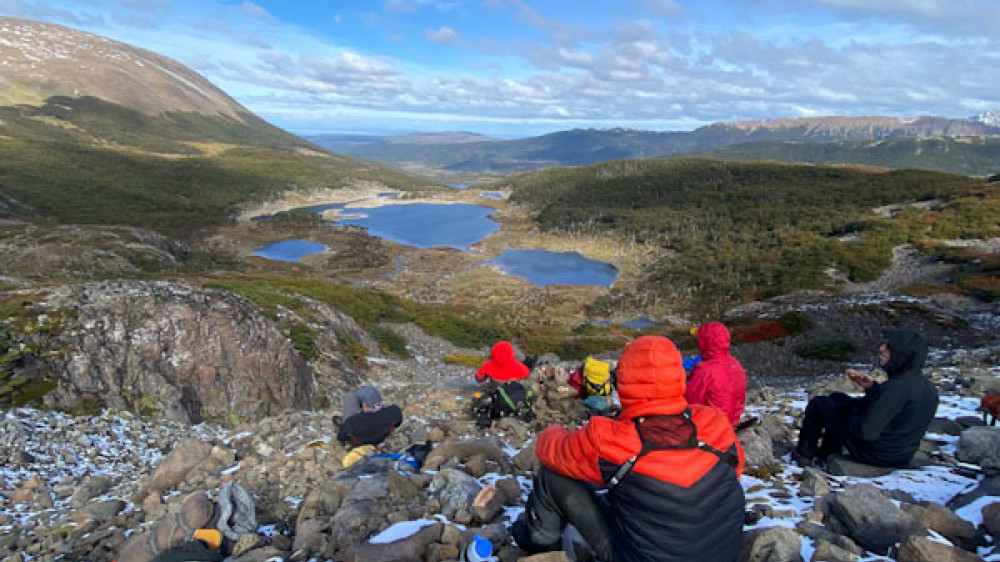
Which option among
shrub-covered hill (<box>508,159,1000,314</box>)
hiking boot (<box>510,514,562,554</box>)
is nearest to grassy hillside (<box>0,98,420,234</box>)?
shrub-covered hill (<box>508,159,1000,314</box>)

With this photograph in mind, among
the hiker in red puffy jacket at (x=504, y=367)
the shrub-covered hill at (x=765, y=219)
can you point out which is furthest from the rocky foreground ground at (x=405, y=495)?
the shrub-covered hill at (x=765, y=219)

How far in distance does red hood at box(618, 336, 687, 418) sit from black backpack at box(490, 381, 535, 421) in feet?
24.2

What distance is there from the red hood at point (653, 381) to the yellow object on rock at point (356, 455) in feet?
18.8

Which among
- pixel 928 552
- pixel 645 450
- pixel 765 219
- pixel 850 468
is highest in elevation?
pixel 645 450

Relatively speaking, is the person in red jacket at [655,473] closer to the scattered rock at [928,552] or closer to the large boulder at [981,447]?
the scattered rock at [928,552]

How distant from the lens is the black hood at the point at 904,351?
5.94 metres

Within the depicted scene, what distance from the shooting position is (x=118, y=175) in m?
125

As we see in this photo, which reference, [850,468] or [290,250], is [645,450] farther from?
[290,250]

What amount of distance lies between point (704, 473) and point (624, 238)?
4316 inches

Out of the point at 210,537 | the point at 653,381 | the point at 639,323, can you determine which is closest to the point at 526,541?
the point at 653,381

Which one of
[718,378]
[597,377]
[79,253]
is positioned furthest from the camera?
[79,253]

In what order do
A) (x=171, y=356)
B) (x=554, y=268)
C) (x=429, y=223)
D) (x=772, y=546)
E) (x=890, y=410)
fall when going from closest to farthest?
1. (x=772, y=546)
2. (x=890, y=410)
3. (x=171, y=356)
4. (x=554, y=268)
5. (x=429, y=223)

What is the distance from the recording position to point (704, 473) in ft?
11.8

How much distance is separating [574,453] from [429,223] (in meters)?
142
